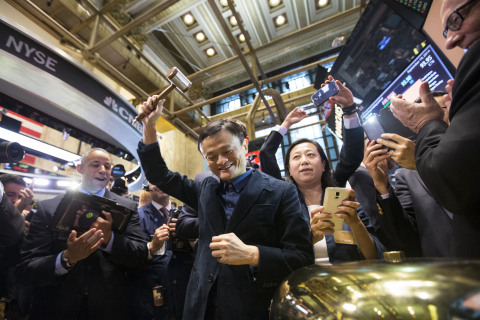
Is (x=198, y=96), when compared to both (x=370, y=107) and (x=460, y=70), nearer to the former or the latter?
(x=370, y=107)

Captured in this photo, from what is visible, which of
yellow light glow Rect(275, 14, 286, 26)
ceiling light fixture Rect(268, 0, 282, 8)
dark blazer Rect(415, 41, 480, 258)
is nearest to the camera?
dark blazer Rect(415, 41, 480, 258)

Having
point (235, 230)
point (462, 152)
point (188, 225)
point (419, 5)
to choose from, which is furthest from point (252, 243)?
point (419, 5)

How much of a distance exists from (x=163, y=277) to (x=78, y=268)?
3.12 ft

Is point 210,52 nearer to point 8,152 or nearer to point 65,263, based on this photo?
point 8,152

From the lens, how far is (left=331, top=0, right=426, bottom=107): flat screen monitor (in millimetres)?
2543

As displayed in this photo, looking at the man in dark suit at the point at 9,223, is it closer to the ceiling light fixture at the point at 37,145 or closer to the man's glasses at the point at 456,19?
the ceiling light fixture at the point at 37,145

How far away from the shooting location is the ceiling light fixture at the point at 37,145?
96.5 inches

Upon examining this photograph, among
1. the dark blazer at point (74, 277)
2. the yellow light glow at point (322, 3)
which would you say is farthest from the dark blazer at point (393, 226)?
the yellow light glow at point (322, 3)

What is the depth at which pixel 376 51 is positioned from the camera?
9.50 feet

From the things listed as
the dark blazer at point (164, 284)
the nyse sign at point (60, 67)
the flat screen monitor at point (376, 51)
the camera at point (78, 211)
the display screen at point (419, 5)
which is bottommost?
the dark blazer at point (164, 284)

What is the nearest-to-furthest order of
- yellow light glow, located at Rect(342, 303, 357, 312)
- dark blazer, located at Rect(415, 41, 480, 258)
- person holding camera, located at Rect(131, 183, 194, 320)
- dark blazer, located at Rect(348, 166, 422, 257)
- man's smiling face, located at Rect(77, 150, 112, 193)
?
yellow light glow, located at Rect(342, 303, 357, 312)
dark blazer, located at Rect(415, 41, 480, 258)
dark blazer, located at Rect(348, 166, 422, 257)
person holding camera, located at Rect(131, 183, 194, 320)
man's smiling face, located at Rect(77, 150, 112, 193)

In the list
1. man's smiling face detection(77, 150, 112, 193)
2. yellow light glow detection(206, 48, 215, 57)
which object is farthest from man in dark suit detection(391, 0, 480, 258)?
yellow light glow detection(206, 48, 215, 57)

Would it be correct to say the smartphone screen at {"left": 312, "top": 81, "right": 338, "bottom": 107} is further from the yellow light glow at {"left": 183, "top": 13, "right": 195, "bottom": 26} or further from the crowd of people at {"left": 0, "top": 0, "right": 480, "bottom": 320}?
the yellow light glow at {"left": 183, "top": 13, "right": 195, "bottom": 26}

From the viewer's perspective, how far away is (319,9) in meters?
7.00
